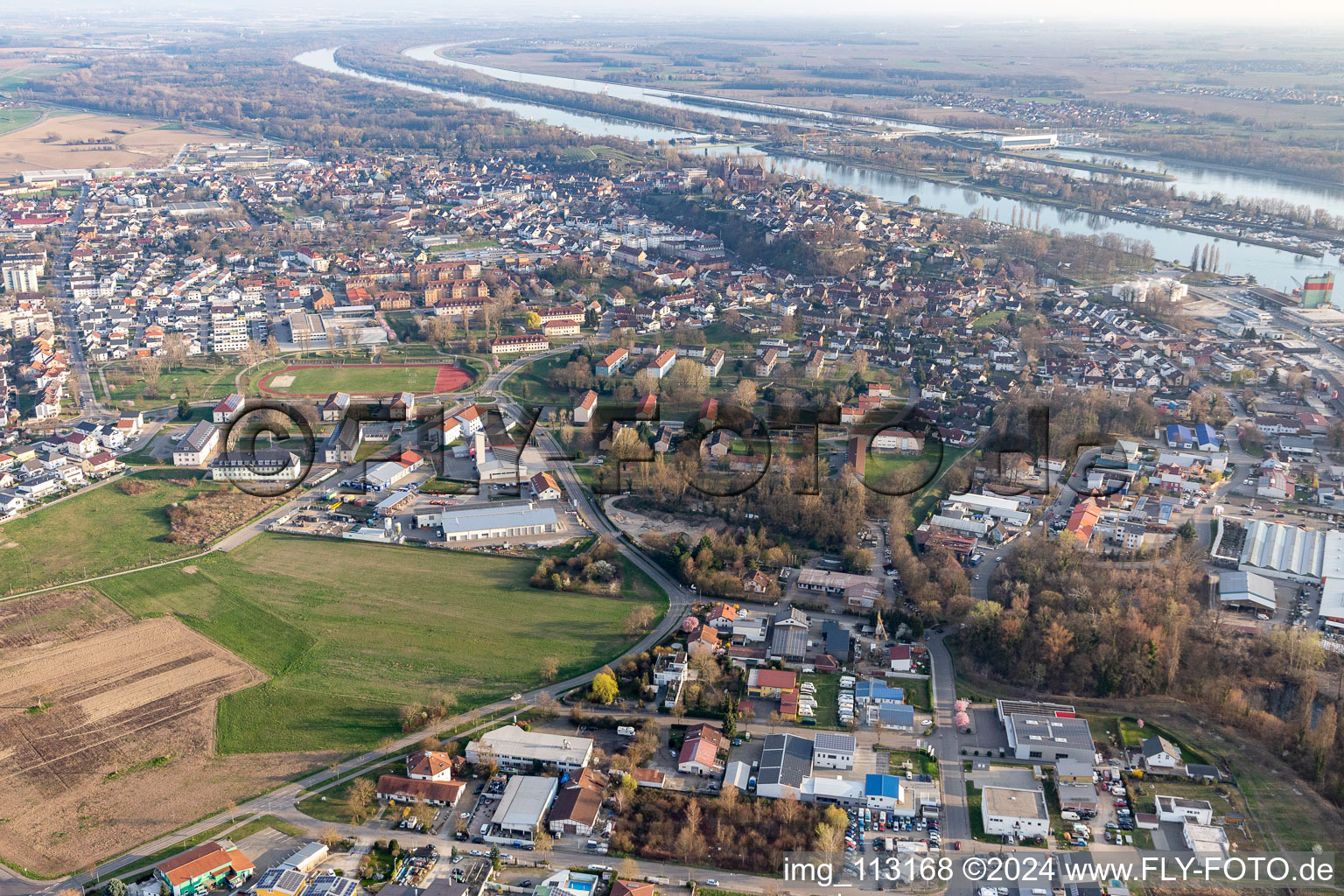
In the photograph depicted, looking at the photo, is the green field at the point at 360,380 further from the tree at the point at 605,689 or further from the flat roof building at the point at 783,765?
the flat roof building at the point at 783,765

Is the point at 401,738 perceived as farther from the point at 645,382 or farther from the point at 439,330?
the point at 439,330

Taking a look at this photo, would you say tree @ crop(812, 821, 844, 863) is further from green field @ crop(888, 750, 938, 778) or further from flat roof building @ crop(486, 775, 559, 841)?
flat roof building @ crop(486, 775, 559, 841)

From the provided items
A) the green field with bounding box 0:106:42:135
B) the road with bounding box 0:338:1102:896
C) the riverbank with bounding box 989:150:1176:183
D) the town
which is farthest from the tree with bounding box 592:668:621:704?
the green field with bounding box 0:106:42:135

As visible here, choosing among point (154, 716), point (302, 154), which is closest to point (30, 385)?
point (154, 716)

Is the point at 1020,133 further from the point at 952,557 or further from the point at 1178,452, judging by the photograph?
the point at 952,557

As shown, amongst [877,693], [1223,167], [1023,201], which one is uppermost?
[1223,167]

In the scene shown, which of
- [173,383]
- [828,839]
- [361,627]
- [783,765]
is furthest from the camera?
[173,383]

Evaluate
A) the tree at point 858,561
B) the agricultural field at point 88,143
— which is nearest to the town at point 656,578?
the tree at point 858,561

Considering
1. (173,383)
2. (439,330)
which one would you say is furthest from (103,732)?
(439,330)
